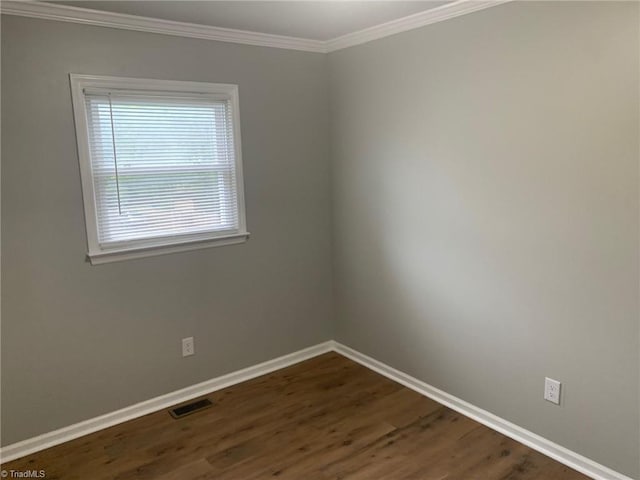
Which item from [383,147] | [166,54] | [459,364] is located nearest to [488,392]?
[459,364]

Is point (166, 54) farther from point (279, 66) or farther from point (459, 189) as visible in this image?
point (459, 189)

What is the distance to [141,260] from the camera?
2898mm

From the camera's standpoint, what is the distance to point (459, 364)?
2.92m

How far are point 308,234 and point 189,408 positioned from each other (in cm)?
142

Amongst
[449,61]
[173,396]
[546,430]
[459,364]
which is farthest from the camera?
[173,396]

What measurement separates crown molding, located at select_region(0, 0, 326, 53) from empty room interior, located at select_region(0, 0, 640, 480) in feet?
0.04

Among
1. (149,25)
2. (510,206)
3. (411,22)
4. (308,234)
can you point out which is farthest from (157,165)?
(510,206)

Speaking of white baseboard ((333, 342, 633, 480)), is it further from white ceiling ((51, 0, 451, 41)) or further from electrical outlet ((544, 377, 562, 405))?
white ceiling ((51, 0, 451, 41))

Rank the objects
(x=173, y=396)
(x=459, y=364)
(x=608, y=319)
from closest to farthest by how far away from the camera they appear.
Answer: (x=608, y=319), (x=459, y=364), (x=173, y=396)

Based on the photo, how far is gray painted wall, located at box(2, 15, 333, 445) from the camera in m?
2.50

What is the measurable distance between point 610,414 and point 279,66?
8.96ft

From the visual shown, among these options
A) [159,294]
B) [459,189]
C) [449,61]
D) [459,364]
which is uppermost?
[449,61]

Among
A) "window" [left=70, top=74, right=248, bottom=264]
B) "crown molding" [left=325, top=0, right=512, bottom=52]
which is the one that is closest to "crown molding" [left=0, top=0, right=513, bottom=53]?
"crown molding" [left=325, top=0, right=512, bottom=52]

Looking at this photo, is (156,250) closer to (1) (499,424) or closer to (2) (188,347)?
(2) (188,347)
